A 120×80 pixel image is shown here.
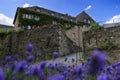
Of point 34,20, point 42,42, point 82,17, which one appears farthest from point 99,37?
point 82,17

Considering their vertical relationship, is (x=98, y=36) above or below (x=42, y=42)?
above

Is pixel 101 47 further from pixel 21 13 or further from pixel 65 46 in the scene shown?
pixel 21 13

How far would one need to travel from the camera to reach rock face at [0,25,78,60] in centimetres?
1603

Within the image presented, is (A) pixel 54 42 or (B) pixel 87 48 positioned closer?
(B) pixel 87 48

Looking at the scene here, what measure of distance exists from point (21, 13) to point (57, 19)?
6.61 metres

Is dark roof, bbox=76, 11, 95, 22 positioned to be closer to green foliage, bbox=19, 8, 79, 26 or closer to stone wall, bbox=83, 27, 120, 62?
green foliage, bbox=19, 8, 79, 26

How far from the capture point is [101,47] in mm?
12055

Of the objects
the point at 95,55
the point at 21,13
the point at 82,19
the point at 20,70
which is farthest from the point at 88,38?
the point at 82,19

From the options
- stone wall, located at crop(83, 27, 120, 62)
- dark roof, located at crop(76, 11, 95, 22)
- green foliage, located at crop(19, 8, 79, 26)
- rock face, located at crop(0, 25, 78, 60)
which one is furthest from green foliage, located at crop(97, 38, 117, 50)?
dark roof, located at crop(76, 11, 95, 22)

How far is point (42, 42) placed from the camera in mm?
16516

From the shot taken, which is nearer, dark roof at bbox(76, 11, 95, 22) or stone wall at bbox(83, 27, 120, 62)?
stone wall at bbox(83, 27, 120, 62)

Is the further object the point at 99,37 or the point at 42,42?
the point at 42,42

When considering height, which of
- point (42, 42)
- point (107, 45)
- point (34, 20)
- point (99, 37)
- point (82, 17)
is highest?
point (82, 17)

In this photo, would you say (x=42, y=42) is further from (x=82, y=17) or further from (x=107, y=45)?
(x=82, y=17)
